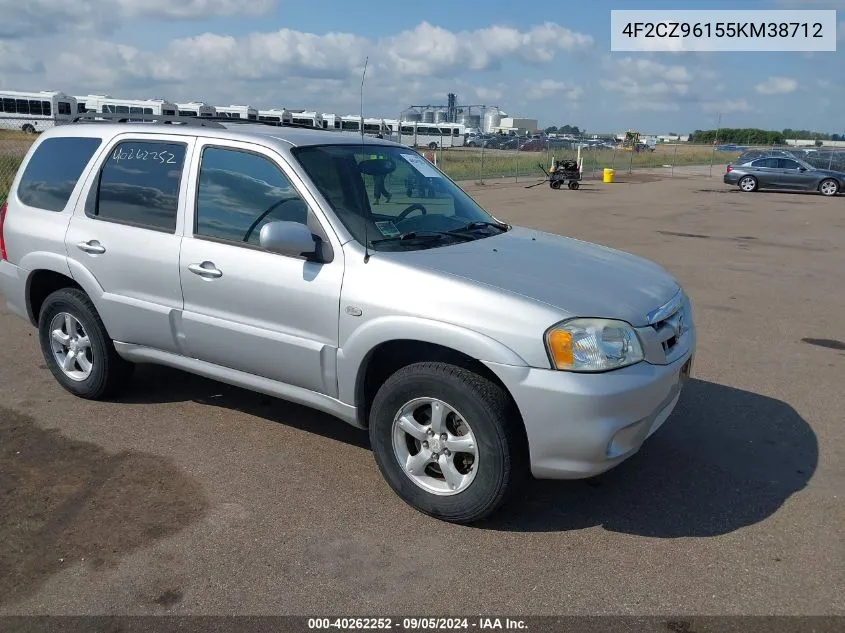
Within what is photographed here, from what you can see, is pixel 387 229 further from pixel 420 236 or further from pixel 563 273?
pixel 563 273

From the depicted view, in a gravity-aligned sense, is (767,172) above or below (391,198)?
above

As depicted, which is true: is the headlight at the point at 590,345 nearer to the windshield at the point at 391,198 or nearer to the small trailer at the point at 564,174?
the windshield at the point at 391,198

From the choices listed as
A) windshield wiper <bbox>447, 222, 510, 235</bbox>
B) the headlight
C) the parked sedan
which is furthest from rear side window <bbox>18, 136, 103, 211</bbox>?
the parked sedan

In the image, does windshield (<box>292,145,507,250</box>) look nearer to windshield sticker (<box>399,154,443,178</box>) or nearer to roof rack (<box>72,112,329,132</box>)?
windshield sticker (<box>399,154,443,178</box>)

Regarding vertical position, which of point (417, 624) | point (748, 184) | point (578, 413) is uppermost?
point (748, 184)

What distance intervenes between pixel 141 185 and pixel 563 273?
2.66 m

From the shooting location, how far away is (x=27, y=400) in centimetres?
536

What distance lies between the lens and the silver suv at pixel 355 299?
3.50 metres

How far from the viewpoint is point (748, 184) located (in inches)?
1181

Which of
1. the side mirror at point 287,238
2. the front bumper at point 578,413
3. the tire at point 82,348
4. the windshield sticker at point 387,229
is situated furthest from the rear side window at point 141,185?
the front bumper at point 578,413

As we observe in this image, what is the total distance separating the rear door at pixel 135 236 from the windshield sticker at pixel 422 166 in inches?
54.5

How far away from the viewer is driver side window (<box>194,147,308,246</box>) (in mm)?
4238

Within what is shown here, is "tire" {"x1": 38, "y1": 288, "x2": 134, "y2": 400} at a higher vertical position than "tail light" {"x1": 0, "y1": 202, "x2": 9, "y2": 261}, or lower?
lower

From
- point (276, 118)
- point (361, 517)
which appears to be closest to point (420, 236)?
point (361, 517)
